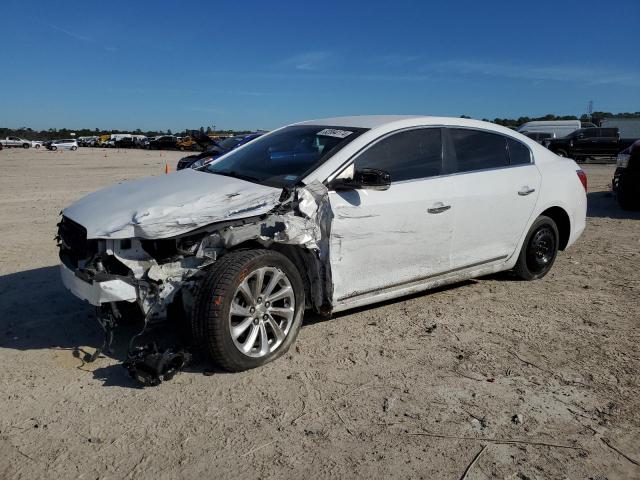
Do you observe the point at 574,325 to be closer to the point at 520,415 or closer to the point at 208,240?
the point at 520,415

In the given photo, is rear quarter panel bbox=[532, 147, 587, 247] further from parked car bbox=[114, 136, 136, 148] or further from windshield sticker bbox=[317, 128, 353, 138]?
parked car bbox=[114, 136, 136, 148]

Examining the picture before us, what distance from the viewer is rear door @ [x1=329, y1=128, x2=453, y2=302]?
4020 millimetres

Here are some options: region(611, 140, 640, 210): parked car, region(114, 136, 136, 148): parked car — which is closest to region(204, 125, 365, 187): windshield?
region(611, 140, 640, 210): parked car

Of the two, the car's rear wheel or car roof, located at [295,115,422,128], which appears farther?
the car's rear wheel

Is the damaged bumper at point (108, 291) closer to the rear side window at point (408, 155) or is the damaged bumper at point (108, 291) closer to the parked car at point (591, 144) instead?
the rear side window at point (408, 155)

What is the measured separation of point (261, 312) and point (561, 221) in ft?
12.4

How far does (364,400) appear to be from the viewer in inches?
132

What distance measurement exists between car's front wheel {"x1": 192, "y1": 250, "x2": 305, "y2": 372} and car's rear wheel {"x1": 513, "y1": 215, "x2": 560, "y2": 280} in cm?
276

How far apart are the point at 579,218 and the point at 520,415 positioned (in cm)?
353

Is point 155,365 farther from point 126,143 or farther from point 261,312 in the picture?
point 126,143

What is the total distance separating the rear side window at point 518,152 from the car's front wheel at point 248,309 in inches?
109

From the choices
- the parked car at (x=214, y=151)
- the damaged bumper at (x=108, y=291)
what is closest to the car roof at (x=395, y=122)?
the damaged bumper at (x=108, y=291)

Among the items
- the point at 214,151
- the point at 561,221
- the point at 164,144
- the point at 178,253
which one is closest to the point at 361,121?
the point at 178,253

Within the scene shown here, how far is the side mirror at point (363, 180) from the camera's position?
3.98 metres
